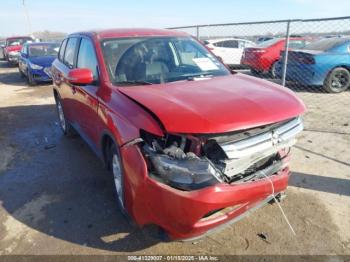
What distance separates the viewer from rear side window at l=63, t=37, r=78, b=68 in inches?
191

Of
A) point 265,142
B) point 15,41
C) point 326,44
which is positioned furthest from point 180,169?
point 15,41

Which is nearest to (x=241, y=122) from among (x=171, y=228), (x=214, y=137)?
(x=214, y=137)

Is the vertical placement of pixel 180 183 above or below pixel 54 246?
above

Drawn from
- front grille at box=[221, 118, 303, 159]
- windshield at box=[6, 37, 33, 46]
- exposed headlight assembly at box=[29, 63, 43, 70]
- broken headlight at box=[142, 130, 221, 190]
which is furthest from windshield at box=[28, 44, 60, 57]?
front grille at box=[221, 118, 303, 159]

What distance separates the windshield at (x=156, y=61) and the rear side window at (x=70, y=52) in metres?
1.28

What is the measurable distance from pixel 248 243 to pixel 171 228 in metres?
0.92

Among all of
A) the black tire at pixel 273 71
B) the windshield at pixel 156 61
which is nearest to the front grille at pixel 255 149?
the windshield at pixel 156 61

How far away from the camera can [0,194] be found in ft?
13.0

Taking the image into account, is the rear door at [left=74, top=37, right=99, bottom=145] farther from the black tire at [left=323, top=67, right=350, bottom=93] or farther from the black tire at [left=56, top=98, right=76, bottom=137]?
the black tire at [left=323, top=67, right=350, bottom=93]

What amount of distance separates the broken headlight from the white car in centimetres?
1207

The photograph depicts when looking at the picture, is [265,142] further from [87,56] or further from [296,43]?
[296,43]

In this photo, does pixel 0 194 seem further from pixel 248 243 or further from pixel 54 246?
pixel 248 243

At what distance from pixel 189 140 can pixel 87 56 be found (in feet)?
Answer: 7.34

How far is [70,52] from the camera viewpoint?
5.07 metres
